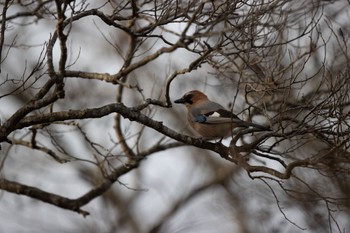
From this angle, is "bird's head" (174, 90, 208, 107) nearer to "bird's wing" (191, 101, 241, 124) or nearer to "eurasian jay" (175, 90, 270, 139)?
"eurasian jay" (175, 90, 270, 139)

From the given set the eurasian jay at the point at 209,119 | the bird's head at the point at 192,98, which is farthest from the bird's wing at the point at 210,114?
the bird's head at the point at 192,98

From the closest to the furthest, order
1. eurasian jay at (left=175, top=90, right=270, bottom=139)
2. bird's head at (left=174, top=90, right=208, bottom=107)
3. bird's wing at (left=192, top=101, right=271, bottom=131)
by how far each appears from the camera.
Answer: eurasian jay at (left=175, top=90, right=270, bottom=139) < bird's wing at (left=192, top=101, right=271, bottom=131) < bird's head at (left=174, top=90, right=208, bottom=107)

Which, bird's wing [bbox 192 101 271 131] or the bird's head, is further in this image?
the bird's head

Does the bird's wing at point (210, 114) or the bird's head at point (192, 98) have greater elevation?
the bird's head at point (192, 98)

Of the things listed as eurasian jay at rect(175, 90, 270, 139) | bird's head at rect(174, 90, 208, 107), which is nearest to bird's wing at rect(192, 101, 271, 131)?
eurasian jay at rect(175, 90, 270, 139)

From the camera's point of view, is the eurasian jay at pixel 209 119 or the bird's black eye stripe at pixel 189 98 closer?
the eurasian jay at pixel 209 119

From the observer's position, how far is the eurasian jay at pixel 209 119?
30.3ft

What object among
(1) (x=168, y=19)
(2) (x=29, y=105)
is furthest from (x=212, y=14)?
(2) (x=29, y=105)

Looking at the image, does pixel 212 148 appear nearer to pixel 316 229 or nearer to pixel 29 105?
pixel 316 229

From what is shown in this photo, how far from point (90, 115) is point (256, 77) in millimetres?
2776

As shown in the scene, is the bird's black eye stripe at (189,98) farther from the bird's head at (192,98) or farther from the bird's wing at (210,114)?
the bird's wing at (210,114)

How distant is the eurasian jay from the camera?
9.24 m

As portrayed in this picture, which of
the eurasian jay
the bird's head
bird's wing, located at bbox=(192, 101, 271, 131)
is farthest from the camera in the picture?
the bird's head

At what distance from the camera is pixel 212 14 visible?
25.8 ft
